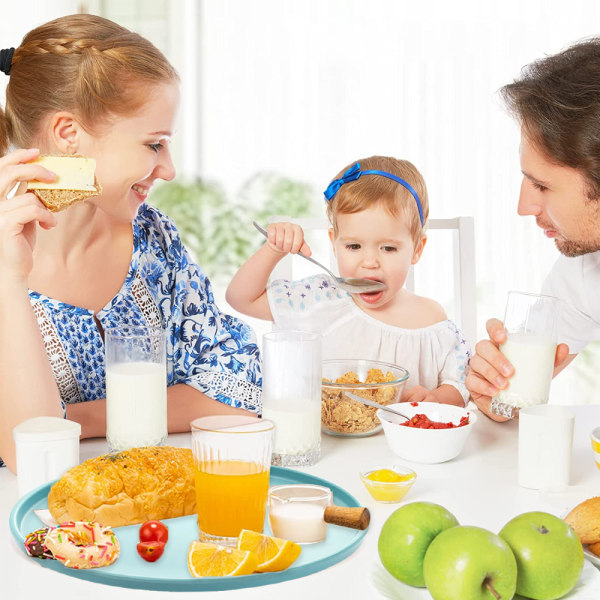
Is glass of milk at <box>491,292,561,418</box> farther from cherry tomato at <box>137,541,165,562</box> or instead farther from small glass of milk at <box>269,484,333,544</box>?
cherry tomato at <box>137,541,165,562</box>

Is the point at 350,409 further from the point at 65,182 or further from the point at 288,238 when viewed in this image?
the point at 65,182

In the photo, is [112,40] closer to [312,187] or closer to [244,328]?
[244,328]

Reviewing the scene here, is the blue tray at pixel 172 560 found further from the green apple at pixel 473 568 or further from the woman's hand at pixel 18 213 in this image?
the woman's hand at pixel 18 213

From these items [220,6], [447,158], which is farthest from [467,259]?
[220,6]

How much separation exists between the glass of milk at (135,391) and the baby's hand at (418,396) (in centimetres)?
54

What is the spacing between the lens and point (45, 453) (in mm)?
1195

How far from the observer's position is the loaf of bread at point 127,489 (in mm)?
1073

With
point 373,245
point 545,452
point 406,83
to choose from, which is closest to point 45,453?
point 545,452

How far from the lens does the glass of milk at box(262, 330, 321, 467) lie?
1357 millimetres

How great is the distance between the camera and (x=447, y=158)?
4.53 m

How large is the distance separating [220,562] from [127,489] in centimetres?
21

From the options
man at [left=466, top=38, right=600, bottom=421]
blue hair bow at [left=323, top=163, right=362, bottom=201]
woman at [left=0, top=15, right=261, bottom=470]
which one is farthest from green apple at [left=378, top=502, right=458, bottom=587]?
blue hair bow at [left=323, top=163, right=362, bottom=201]

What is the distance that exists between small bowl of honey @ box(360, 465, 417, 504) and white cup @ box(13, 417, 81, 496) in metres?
0.44

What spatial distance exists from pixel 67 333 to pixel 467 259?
46.1 inches
